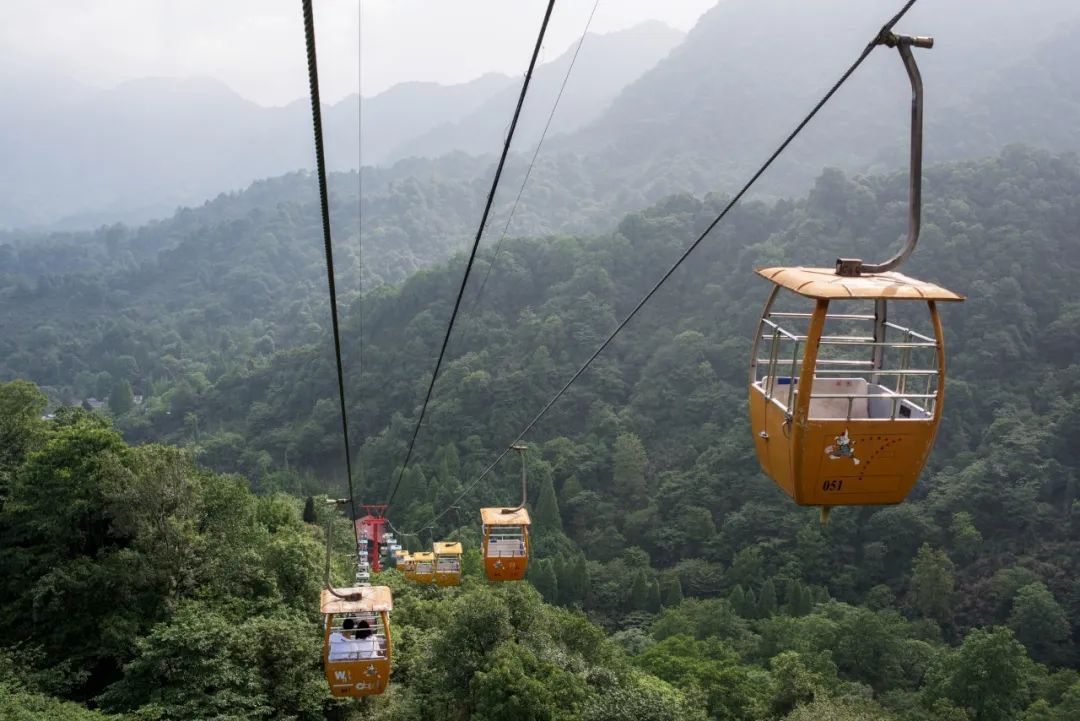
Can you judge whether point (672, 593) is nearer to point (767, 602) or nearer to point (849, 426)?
point (767, 602)

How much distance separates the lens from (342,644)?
33.7 feet

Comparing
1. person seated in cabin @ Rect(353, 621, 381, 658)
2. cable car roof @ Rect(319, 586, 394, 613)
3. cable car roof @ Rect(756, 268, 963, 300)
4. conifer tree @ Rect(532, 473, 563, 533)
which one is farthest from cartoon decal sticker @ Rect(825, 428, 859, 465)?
conifer tree @ Rect(532, 473, 563, 533)

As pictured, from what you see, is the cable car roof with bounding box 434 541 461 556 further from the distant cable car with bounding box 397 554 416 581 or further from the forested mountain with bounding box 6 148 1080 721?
the forested mountain with bounding box 6 148 1080 721

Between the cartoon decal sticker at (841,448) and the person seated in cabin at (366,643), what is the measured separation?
7649 millimetres

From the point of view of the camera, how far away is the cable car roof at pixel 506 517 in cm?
1244

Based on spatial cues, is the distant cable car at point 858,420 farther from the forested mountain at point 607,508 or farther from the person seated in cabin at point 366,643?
the forested mountain at point 607,508

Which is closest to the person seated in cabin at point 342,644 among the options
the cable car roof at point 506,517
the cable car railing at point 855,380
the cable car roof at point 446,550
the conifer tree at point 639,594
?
the cable car roof at point 506,517

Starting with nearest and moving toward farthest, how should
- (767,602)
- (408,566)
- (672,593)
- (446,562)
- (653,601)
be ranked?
(446,562) → (408,566) → (767,602) → (672,593) → (653,601)

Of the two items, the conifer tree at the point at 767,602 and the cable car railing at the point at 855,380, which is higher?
the cable car railing at the point at 855,380

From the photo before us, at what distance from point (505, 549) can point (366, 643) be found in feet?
9.72

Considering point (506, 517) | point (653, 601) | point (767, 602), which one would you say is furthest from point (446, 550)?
point (767, 602)

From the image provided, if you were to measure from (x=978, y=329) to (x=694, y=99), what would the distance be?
9149cm

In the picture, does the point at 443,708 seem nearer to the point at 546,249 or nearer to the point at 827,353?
the point at 827,353

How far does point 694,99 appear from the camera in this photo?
123938mm
